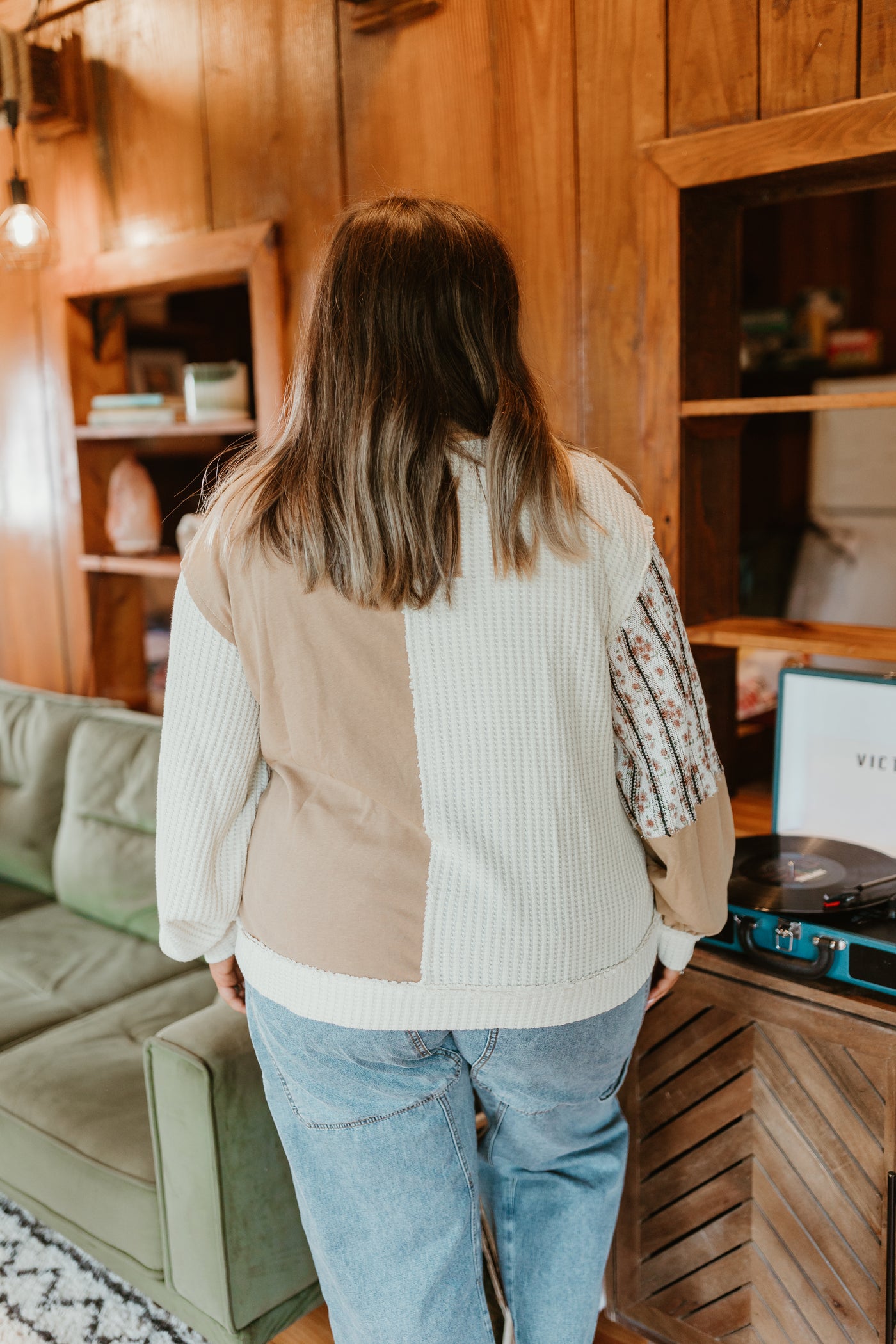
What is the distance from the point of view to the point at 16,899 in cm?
255

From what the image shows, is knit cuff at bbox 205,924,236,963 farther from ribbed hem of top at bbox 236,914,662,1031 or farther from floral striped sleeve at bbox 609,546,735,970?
floral striped sleeve at bbox 609,546,735,970

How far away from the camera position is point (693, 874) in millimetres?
1253

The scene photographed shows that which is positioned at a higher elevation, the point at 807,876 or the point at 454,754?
the point at 454,754

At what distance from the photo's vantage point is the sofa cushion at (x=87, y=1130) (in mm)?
1669

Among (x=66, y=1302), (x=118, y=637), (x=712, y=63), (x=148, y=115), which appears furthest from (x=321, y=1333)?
(x=148, y=115)

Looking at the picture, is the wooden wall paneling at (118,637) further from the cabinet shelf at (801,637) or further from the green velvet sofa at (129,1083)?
the cabinet shelf at (801,637)

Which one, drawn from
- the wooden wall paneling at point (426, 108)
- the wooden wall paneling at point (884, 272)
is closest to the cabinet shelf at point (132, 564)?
the wooden wall paneling at point (426, 108)

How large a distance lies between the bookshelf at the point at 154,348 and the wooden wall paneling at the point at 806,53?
1.04 m

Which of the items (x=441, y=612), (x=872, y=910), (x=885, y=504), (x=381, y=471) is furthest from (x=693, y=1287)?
(x=885, y=504)

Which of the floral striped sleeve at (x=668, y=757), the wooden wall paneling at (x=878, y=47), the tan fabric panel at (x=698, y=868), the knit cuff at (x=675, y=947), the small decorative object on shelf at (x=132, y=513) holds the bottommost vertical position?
the knit cuff at (x=675, y=947)

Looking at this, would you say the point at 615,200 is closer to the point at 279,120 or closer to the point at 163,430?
the point at 279,120

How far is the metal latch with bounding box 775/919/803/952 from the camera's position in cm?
144

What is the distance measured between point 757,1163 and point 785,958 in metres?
0.28

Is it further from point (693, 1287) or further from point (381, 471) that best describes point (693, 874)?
point (693, 1287)
